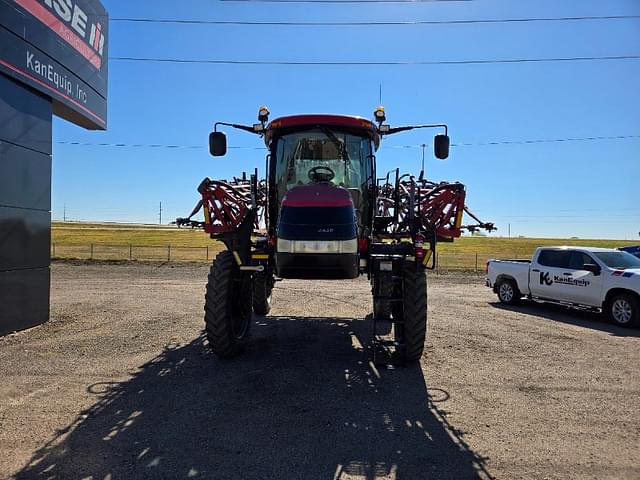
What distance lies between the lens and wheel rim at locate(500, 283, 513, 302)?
1428 cm

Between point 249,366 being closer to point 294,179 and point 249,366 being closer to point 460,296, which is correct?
point 294,179

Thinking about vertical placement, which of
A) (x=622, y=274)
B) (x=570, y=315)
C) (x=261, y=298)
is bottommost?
(x=570, y=315)

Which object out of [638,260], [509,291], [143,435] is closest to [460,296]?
[509,291]

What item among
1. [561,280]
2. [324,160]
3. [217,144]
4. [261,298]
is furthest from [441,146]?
[561,280]

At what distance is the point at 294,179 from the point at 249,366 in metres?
2.98

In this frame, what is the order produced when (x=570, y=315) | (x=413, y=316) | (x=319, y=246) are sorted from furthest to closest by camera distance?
(x=570, y=315) → (x=413, y=316) → (x=319, y=246)

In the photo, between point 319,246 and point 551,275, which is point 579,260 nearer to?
point 551,275

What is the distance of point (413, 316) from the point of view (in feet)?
22.4

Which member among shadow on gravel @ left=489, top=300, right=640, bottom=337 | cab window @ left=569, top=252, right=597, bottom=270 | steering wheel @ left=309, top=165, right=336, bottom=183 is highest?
steering wheel @ left=309, top=165, right=336, bottom=183

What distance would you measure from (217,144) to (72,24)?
232 inches

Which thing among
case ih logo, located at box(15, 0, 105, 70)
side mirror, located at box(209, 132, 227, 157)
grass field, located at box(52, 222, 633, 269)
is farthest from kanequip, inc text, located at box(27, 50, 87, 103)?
grass field, located at box(52, 222, 633, 269)

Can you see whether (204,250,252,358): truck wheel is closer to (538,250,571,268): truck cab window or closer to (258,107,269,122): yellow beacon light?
(258,107,269,122): yellow beacon light

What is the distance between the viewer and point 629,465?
159 inches

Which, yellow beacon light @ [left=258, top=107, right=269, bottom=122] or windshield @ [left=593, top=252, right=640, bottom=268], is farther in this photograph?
windshield @ [left=593, top=252, right=640, bottom=268]
